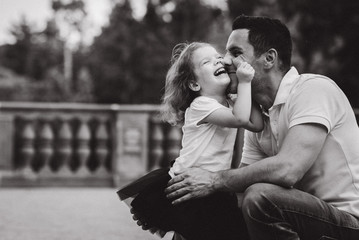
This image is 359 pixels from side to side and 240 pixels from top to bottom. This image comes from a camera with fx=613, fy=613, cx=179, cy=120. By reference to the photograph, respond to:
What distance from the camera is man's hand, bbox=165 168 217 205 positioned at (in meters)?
3.51

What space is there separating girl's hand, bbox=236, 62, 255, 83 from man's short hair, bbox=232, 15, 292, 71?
0.17m

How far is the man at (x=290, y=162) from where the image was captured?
10.7 ft

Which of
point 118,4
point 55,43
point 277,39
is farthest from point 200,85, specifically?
point 55,43

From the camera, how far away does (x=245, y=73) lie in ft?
11.7

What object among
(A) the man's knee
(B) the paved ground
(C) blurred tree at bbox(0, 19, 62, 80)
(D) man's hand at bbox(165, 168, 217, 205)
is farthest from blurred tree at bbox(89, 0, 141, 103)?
(A) the man's knee

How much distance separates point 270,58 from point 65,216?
14.2 ft

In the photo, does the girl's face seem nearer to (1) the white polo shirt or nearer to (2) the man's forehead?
(2) the man's forehead

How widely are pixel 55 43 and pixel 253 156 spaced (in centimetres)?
5614

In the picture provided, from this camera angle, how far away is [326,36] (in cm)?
1955

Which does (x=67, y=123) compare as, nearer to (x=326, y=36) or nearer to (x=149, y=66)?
(x=326, y=36)

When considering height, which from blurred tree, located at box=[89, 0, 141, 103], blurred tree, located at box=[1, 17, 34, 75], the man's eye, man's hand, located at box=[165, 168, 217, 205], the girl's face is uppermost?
the man's eye

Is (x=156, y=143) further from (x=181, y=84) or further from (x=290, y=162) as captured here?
(x=290, y=162)

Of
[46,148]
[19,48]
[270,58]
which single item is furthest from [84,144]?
[19,48]

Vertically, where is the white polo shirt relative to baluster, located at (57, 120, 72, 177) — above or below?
above
